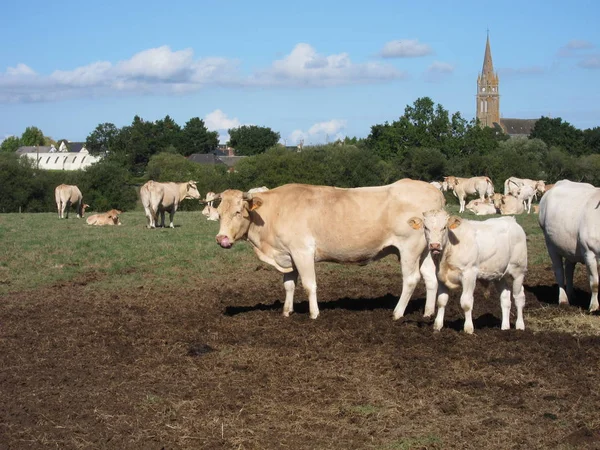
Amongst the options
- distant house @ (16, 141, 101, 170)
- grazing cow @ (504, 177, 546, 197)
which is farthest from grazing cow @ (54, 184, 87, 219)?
distant house @ (16, 141, 101, 170)

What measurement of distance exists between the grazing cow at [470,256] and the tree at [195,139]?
13189 centimetres

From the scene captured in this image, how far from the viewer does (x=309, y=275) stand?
1216cm

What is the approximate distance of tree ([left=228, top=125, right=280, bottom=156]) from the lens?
488ft

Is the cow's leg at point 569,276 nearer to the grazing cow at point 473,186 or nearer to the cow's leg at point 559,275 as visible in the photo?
the cow's leg at point 559,275

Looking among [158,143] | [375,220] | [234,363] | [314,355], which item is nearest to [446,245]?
[375,220]

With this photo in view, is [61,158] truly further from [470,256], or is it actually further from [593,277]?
[470,256]

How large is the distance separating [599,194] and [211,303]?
21.8 ft

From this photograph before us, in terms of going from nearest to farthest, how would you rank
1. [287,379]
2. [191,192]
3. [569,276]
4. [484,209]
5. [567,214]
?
[287,379] → [567,214] → [569,276] → [191,192] → [484,209]

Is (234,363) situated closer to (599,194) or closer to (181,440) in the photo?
(181,440)

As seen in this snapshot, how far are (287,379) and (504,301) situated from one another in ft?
12.7

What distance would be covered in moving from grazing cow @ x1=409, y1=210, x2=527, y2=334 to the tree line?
155 ft

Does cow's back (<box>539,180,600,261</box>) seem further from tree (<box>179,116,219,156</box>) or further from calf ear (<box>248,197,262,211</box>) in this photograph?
tree (<box>179,116,219,156</box>)

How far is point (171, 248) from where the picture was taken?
20297 millimetres

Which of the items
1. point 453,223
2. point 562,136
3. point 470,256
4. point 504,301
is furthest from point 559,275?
point 562,136
